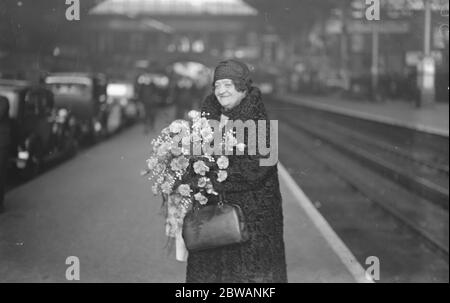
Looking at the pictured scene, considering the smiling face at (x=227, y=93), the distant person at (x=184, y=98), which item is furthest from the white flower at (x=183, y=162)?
the distant person at (x=184, y=98)

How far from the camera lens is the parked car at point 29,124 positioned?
11.7m

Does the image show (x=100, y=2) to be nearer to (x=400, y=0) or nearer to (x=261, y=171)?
(x=261, y=171)

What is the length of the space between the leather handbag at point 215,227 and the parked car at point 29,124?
799 centimetres

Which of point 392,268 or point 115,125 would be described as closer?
point 392,268

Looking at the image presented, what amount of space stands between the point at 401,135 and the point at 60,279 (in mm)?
15754

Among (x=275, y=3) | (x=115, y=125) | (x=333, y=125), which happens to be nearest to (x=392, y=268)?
(x=275, y=3)

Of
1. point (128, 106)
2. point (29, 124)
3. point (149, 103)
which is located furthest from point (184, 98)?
point (128, 106)

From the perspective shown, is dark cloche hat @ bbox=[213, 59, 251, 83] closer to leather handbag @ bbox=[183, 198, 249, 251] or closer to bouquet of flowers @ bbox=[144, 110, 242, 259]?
bouquet of flowers @ bbox=[144, 110, 242, 259]

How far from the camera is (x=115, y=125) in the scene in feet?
64.6

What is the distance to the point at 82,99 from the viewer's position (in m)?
14.1

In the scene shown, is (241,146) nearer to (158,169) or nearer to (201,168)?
(201,168)

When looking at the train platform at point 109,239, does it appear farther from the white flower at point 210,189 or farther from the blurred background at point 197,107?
the white flower at point 210,189

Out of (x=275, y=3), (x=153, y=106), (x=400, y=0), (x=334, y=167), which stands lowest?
(x=334, y=167)
